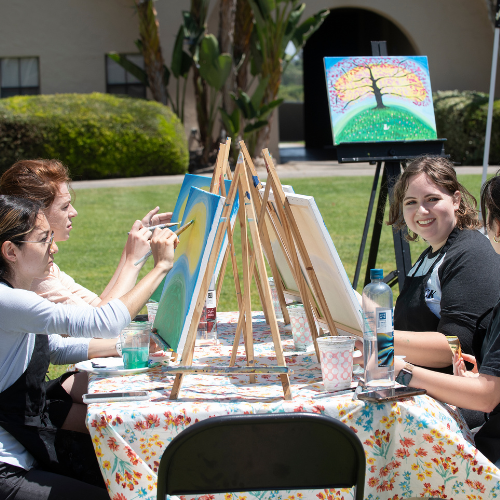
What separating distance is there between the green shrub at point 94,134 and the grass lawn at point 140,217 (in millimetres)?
→ 1416

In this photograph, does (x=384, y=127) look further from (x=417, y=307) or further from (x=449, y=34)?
(x=449, y=34)

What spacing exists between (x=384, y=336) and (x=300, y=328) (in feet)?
2.23

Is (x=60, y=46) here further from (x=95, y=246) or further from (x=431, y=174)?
(x=431, y=174)

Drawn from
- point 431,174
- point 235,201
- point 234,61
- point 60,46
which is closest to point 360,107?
point 431,174

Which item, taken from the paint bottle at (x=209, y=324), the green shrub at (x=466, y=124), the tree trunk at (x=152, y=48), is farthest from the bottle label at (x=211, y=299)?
the green shrub at (x=466, y=124)

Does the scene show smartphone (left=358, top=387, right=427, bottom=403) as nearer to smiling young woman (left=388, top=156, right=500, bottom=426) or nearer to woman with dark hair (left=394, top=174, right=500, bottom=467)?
woman with dark hair (left=394, top=174, right=500, bottom=467)

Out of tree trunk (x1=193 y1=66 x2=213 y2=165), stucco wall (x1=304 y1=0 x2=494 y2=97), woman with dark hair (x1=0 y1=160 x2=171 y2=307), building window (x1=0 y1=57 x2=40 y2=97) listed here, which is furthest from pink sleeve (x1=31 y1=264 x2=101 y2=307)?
stucco wall (x1=304 y1=0 x2=494 y2=97)

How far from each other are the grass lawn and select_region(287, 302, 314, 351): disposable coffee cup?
2.38 metres

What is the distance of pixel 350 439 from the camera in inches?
A: 59.6

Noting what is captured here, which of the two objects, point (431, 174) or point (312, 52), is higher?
point (312, 52)

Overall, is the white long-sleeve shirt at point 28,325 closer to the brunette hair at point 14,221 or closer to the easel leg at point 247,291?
the brunette hair at point 14,221

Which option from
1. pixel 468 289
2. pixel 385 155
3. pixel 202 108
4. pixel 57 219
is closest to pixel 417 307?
pixel 468 289

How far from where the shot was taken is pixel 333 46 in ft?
79.7

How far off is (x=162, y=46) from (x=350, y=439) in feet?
48.4
